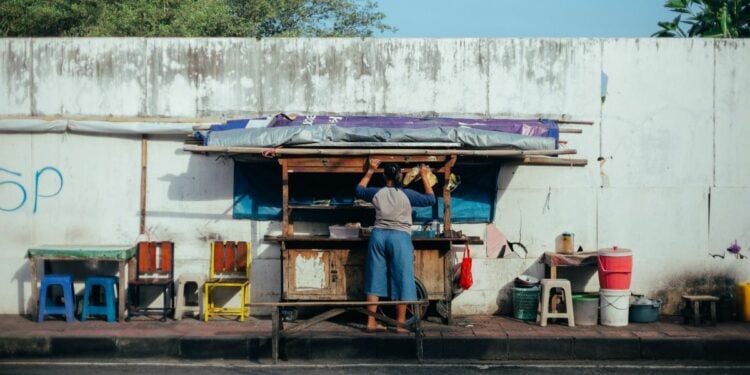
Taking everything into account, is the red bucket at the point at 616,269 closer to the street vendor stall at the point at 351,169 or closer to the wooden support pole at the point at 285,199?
the street vendor stall at the point at 351,169

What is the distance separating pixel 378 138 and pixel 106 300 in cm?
393

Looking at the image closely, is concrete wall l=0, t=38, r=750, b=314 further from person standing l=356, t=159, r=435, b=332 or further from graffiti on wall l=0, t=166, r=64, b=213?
person standing l=356, t=159, r=435, b=332

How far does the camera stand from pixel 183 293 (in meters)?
11.0

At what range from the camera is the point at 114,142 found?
11320 mm

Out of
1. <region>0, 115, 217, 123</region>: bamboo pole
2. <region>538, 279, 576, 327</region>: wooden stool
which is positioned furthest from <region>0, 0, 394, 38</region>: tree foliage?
<region>538, 279, 576, 327</region>: wooden stool

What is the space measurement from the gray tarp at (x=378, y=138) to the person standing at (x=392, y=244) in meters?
0.42

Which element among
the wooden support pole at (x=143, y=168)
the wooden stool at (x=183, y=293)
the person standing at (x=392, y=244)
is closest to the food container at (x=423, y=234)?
the person standing at (x=392, y=244)

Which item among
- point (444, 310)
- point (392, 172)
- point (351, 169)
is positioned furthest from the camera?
point (444, 310)

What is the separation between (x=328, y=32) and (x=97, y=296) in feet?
44.3

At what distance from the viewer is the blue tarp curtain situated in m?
11.1

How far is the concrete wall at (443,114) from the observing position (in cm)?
1130

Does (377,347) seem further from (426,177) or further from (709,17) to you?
(709,17)

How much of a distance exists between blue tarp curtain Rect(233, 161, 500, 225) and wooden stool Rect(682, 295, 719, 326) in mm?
2617

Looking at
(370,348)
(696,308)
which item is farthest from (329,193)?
(696,308)
